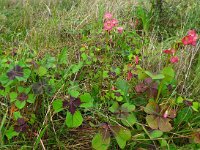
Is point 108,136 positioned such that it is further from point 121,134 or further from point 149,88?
point 149,88

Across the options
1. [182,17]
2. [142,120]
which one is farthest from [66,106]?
[182,17]

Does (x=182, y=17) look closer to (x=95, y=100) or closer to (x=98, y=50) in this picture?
(x=98, y=50)

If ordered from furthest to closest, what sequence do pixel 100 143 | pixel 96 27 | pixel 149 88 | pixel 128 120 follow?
pixel 96 27 < pixel 149 88 < pixel 128 120 < pixel 100 143

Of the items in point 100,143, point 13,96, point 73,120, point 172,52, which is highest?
point 172,52


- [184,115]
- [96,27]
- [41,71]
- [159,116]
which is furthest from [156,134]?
[96,27]

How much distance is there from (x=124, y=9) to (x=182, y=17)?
0.72 m

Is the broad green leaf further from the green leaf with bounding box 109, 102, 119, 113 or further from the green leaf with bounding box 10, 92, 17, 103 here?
the green leaf with bounding box 10, 92, 17, 103

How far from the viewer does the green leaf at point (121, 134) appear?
1.70 meters

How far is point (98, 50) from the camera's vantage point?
2.76 metres

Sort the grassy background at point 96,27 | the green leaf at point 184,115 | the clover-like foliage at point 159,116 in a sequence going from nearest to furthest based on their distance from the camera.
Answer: the clover-like foliage at point 159,116 → the green leaf at point 184,115 → the grassy background at point 96,27

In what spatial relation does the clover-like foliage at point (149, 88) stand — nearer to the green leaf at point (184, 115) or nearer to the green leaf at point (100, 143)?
the green leaf at point (184, 115)

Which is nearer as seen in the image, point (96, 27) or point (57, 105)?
point (57, 105)

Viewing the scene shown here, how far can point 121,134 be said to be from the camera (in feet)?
5.64

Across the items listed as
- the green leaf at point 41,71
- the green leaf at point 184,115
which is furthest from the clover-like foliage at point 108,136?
the green leaf at point 41,71
